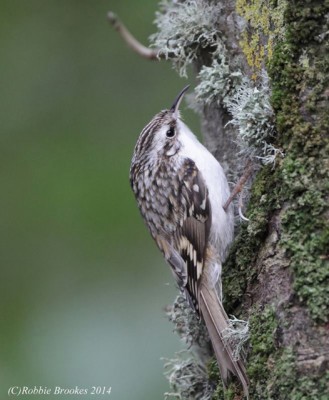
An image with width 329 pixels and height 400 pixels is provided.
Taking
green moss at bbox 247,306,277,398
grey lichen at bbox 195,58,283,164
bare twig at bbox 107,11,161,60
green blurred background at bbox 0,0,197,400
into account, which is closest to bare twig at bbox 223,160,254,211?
grey lichen at bbox 195,58,283,164

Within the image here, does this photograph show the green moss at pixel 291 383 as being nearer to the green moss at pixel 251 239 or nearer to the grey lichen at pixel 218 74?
the green moss at pixel 251 239

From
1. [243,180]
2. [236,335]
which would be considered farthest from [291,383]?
[243,180]

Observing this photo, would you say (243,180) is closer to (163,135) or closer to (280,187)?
(280,187)

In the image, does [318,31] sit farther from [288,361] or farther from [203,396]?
[203,396]

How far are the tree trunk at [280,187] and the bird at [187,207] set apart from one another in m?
0.11

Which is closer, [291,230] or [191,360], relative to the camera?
[291,230]

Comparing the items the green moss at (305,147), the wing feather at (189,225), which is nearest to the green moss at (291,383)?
the green moss at (305,147)

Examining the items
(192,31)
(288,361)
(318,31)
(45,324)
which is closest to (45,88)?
(45,324)

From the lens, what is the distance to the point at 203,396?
3.24 m

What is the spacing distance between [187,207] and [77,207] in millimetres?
1311

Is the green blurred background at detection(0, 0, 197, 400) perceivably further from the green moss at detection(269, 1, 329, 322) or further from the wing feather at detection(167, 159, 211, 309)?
the green moss at detection(269, 1, 329, 322)

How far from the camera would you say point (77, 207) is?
4.65 m

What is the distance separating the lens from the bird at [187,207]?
3.21 metres

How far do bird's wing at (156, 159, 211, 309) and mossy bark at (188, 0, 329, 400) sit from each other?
34 centimetres
